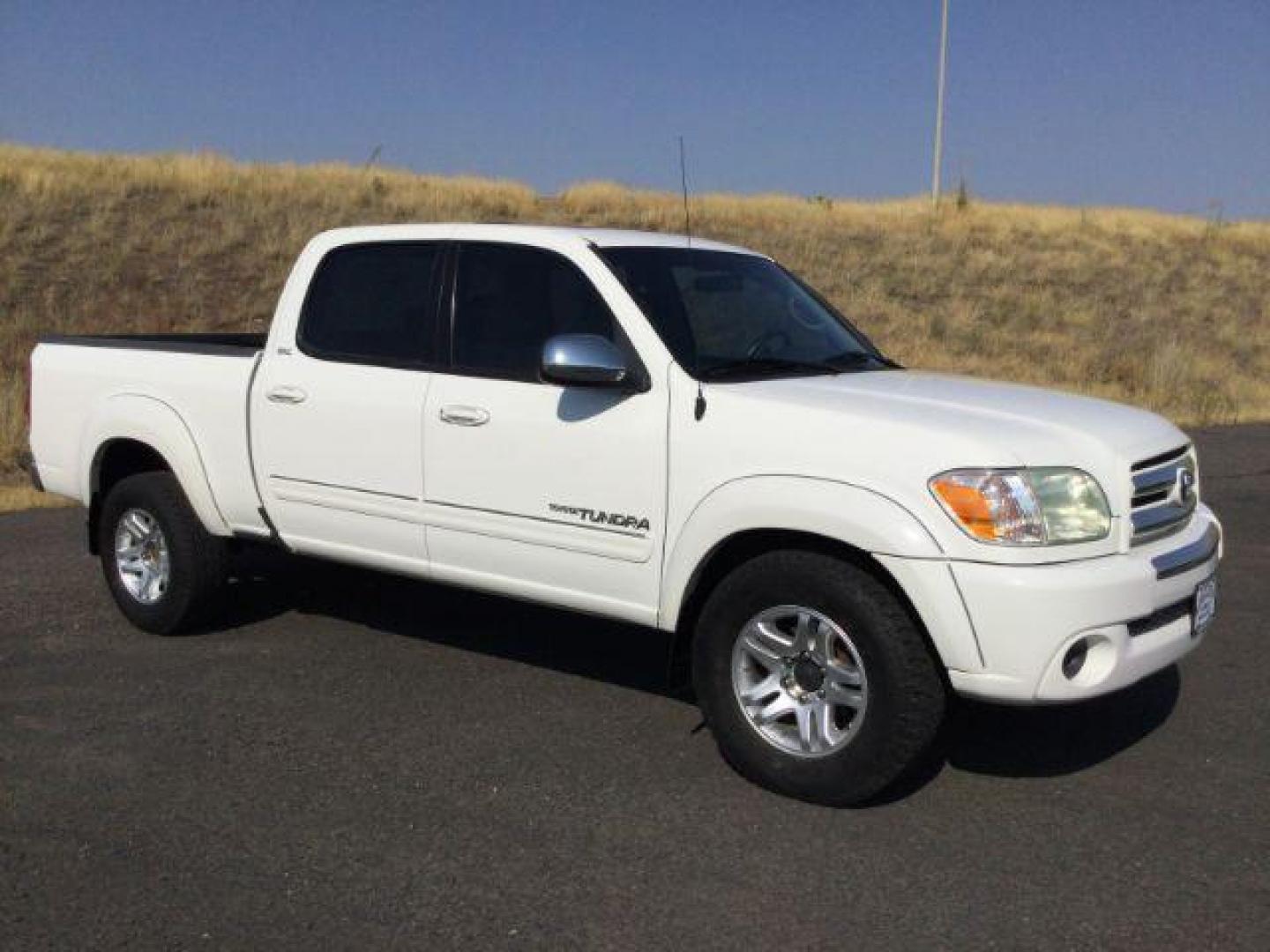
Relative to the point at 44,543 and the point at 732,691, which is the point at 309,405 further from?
the point at 44,543

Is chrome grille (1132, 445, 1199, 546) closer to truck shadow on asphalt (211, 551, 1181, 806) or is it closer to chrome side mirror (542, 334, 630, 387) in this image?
truck shadow on asphalt (211, 551, 1181, 806)

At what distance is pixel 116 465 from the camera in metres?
6.91

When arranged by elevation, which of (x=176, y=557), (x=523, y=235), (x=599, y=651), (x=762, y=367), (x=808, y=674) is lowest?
(x=599, y=651)

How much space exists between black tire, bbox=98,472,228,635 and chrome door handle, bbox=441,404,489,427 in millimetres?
1744

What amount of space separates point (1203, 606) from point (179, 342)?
4834mm

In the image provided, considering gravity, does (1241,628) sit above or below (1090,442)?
below

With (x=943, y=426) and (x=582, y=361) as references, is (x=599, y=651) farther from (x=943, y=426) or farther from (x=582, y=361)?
(x=943, y=426)

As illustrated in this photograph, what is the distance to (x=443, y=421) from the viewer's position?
5.45 meters

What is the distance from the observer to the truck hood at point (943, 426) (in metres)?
4.35

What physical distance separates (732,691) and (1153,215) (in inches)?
1685

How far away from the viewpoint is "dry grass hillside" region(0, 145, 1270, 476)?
21.1 m

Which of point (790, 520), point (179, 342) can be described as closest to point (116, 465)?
point (179, 342)

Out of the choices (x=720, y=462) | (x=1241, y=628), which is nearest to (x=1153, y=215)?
(x=1241, y=628)

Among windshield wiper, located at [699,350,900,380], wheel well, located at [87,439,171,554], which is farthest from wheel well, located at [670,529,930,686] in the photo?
wheel well, located at [87,439,171,554]
